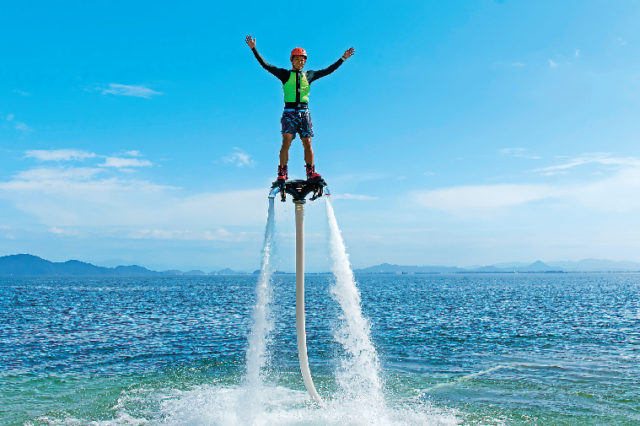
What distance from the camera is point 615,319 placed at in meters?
50.8

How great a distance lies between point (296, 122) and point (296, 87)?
2.58 ft

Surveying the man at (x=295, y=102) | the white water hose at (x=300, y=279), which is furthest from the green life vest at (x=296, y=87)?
the white water hose at (x=300, y=279)

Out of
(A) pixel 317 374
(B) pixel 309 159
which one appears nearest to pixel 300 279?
(B) pixel 309 159

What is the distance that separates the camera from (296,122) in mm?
10930

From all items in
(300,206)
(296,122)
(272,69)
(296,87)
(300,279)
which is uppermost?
(272,69)

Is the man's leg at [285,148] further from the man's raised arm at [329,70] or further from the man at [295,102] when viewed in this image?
the man's raised arm at [329,70]

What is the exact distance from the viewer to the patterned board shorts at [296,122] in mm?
10898

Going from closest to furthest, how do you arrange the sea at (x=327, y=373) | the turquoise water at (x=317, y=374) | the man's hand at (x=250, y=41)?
the man's hand at (x=250, y=41), the sea at (x=327, y=373), the turquoise water at (x=317, y=374)

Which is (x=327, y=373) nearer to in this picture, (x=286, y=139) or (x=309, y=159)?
(x=309, y=159)

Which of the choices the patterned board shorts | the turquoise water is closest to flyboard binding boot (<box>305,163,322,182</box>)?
the patterned board shorts

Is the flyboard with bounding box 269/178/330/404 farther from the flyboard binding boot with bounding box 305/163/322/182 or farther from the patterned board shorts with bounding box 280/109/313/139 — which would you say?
the patterned board shorts with bounding box 280/109/313/139

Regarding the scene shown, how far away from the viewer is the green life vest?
10.9 meters

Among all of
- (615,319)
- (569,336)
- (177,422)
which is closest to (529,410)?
(177,422)

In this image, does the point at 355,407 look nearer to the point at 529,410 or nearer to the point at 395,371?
the point at 529,410
